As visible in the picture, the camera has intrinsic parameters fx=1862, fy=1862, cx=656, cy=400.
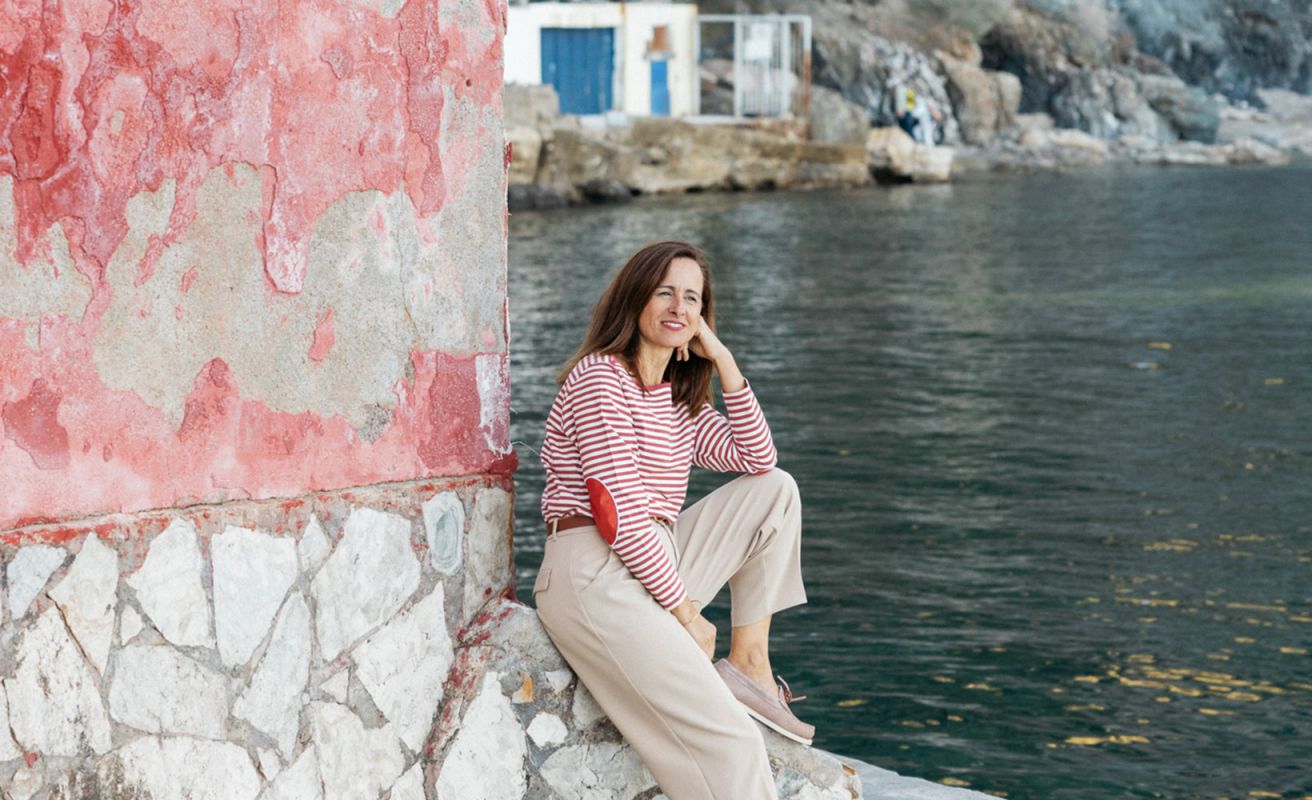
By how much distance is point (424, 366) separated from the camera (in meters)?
4.30

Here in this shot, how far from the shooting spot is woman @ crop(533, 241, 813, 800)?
161 inches

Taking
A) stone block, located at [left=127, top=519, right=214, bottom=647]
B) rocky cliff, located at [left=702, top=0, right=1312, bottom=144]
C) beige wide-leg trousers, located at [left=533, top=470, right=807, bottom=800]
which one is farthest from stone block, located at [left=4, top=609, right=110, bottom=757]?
rocky cliff, located at [left=702, top=0, right=1312, bottom=144]

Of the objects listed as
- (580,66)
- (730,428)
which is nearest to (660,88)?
(580,66)

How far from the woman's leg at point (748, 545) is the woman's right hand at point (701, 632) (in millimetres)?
195

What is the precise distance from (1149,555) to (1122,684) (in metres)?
1.83

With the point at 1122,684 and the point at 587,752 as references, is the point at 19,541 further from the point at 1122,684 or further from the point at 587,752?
the point at 1122,684

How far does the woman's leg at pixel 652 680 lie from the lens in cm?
406

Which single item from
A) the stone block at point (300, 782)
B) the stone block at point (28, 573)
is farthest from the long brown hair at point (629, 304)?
the stone block at point (28, 573)

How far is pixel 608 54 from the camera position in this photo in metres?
42.7

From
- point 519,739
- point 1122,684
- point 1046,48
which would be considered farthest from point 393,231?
point 1046,48

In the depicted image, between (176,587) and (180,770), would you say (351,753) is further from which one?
(176,587)

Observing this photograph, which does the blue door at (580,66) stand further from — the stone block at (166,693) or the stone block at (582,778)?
the stone block at (166,693)

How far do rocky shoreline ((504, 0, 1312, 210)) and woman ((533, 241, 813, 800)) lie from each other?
31.3 m

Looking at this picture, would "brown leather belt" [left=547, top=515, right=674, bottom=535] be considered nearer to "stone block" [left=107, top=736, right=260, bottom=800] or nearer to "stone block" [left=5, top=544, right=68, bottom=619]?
"stone block" [left=107, top=736, right=260, bottom=800]
